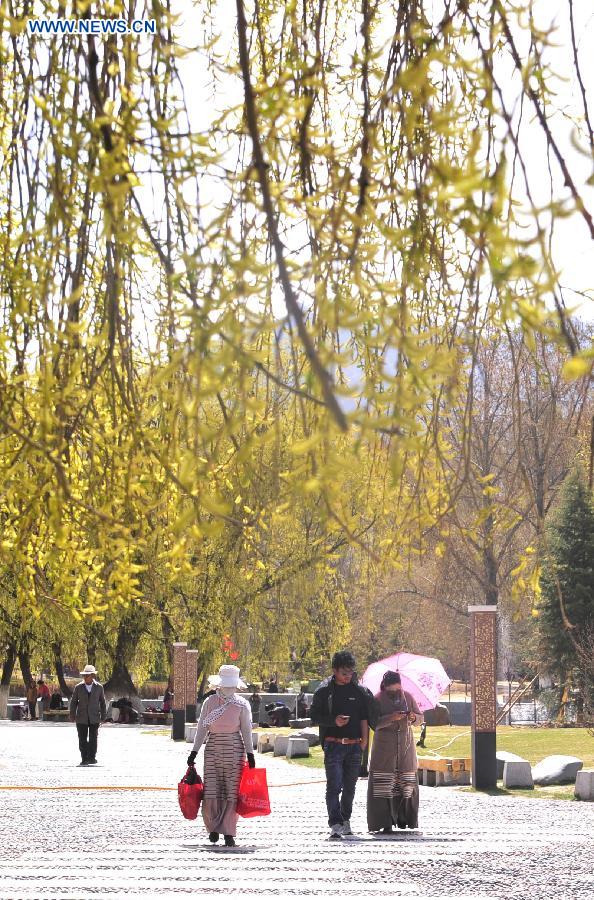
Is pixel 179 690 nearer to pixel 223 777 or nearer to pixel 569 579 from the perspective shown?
pixel 569 579

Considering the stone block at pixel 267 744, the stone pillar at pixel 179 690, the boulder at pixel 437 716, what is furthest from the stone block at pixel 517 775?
the boulder at pixel 437 716

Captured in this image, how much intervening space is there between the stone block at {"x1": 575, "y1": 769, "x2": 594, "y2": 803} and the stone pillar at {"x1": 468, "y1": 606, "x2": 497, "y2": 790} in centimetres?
174

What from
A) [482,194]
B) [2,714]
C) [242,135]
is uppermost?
[242,135]

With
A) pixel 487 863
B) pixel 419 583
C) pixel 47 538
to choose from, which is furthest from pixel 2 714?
pixel 47 538

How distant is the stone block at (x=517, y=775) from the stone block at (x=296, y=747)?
887 centimetres

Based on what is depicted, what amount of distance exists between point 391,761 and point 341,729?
2.73ft

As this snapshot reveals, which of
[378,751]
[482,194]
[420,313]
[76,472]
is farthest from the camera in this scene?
[378,751]

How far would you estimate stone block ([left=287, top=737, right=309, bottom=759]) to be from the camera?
29125mm

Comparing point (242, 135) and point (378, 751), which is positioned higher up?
point (242, 135)

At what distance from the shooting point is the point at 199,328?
9.91 ft

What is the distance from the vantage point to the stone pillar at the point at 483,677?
20.4 m

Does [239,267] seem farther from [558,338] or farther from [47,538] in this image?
[47,538]

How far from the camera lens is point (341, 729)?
42.8ft

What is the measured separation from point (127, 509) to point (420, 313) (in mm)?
1308
